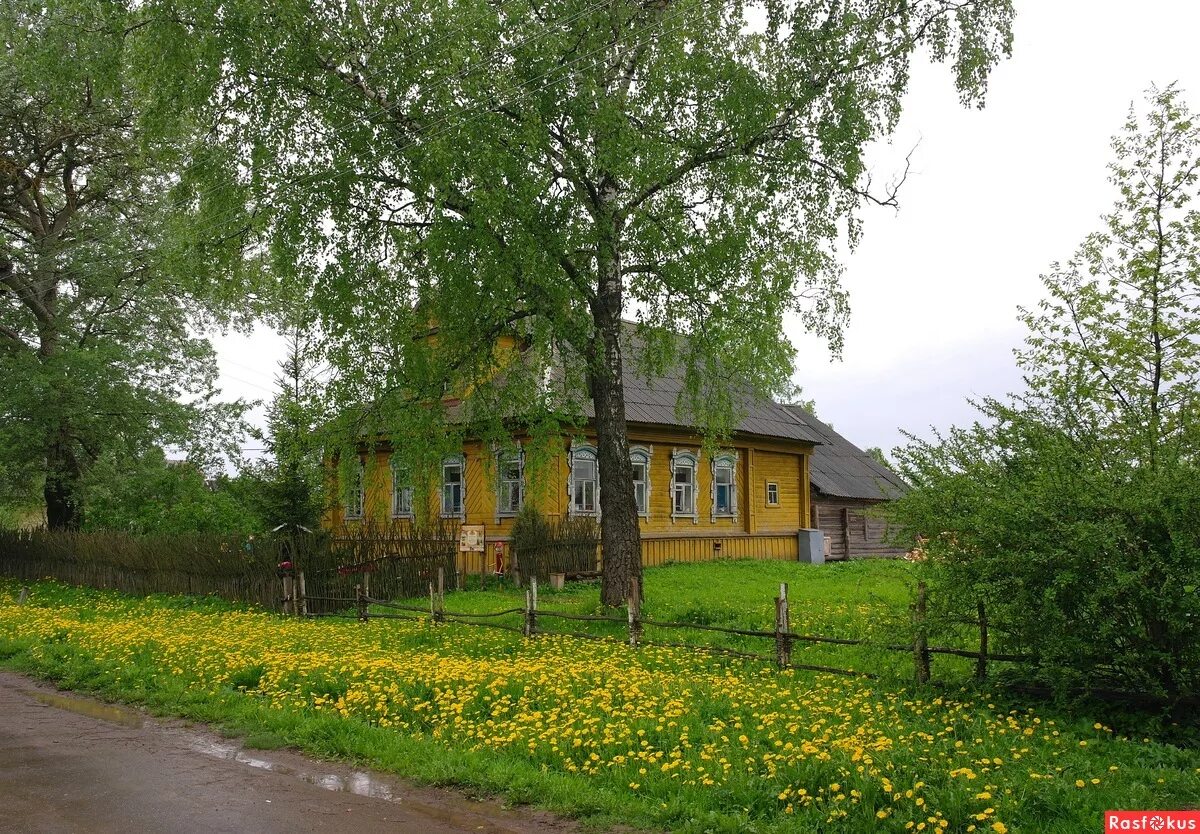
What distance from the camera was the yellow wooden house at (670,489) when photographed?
80.6ft

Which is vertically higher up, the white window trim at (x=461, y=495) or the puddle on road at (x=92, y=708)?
the white window trim at (x=461, y=495)

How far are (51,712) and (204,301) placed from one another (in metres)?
21.2

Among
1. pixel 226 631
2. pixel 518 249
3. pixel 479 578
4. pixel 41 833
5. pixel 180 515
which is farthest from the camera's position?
pixel 180 515

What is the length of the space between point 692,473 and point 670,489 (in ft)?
4.47

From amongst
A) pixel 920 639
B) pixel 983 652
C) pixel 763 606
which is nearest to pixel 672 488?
pixel 763 606

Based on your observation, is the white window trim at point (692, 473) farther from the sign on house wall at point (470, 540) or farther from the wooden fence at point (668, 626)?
the wooden fence at point (668, 626)

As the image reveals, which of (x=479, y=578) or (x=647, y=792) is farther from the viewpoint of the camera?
(x=479, y=578)

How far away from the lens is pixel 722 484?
95.0ft

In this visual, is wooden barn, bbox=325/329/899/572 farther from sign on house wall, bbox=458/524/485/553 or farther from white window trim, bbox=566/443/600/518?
sign on house wall, bbox=458/524/485/553

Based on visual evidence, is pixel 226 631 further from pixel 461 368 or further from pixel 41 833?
pixel 41 833

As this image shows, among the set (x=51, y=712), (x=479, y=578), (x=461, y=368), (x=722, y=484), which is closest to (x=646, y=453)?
(x=722, y=484)

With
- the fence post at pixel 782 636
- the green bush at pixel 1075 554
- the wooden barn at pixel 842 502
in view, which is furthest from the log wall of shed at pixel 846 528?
the green bush at pixel 1075 554

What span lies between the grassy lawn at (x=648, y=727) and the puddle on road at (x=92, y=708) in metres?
0.27

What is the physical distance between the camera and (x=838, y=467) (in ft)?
120
